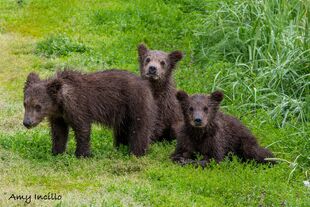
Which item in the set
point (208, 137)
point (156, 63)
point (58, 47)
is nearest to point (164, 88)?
point (156, 63)

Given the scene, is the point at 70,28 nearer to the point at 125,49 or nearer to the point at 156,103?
the point at 125,49

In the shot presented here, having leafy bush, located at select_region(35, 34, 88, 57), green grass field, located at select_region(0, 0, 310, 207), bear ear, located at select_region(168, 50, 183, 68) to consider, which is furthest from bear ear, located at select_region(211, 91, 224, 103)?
leafy bush, located at select_region(35, 34, 88, 57)

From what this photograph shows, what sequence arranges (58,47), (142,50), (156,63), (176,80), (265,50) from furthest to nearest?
(58,47) → (176,80) → (265,50) → (142,50) → (156,63)

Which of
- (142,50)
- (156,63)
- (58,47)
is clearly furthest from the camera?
(58,47)

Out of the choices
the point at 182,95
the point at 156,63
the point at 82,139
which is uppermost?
the point at 156,63

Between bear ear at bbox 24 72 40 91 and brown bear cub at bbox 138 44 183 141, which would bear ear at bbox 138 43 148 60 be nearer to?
brown bear cub at bbox 138 44 183 141

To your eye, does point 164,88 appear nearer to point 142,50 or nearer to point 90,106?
point 142,50

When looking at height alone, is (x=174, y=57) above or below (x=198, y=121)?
above

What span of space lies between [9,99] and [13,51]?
306 cm

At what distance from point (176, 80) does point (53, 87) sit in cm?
444

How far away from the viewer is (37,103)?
10.8 m

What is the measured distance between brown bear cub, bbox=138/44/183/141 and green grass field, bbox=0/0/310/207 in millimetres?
519

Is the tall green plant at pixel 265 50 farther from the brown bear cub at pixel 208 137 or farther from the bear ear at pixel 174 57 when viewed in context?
the brown bear cub at pixel 208 137

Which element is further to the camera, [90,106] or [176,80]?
[176,80]
